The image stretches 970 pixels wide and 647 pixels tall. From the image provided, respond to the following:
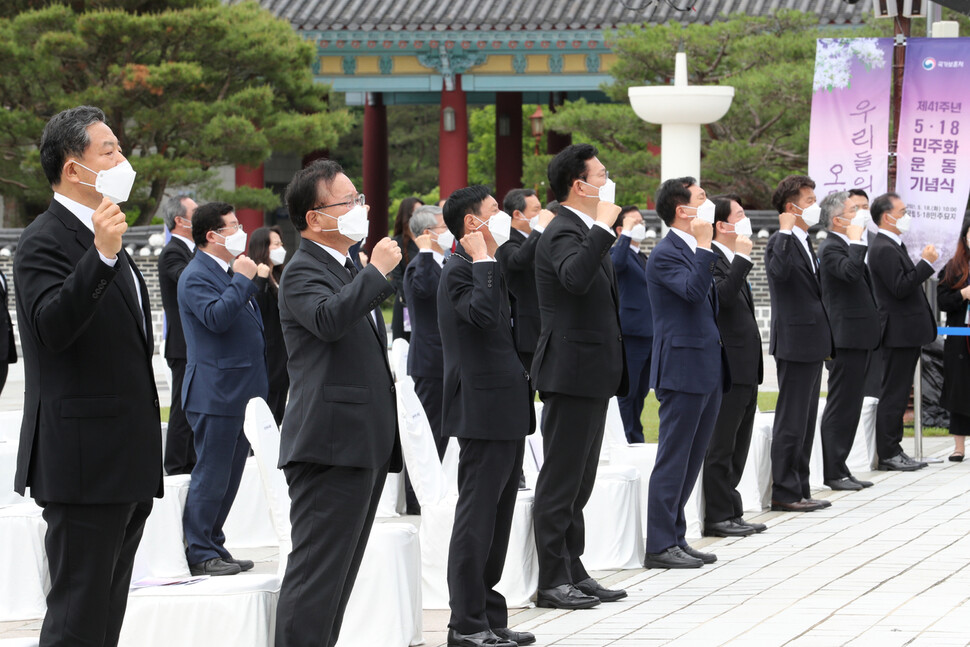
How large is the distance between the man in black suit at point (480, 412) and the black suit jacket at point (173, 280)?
88.1 inches

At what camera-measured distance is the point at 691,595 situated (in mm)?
5906

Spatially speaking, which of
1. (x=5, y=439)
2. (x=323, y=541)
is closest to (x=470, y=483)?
(x=323, y=541)

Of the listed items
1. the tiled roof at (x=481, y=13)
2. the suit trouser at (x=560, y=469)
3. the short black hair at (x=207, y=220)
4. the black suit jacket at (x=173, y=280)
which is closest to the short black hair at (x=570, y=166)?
the suit trouser at (x=560, y=469)

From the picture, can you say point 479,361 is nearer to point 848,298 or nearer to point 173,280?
point 173,280

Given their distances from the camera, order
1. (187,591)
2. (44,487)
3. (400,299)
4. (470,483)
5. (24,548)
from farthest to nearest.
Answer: (400,299) < (24,548) < (470,483) < (187,591) < (44,487)

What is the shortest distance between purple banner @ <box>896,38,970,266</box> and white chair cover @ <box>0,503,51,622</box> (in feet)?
21.1

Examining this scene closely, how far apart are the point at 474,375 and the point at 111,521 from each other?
6.08 ft

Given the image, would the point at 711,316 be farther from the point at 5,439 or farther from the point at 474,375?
the point at 5,439

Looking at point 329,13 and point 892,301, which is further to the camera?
point 329,13

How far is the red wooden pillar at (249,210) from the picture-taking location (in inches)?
858

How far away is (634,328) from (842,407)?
174cm

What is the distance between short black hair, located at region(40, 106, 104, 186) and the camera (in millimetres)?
3691

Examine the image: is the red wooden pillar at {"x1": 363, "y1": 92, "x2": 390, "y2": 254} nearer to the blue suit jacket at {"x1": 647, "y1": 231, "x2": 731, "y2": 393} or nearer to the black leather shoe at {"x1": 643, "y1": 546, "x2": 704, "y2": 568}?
the blue suit jacket at {"x1": 647, "y1": 231, "x2": 731, "y2": 393}

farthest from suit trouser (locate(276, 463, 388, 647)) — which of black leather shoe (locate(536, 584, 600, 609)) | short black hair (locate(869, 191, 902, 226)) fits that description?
short black hair (locate(869, 191, 902, 226))
